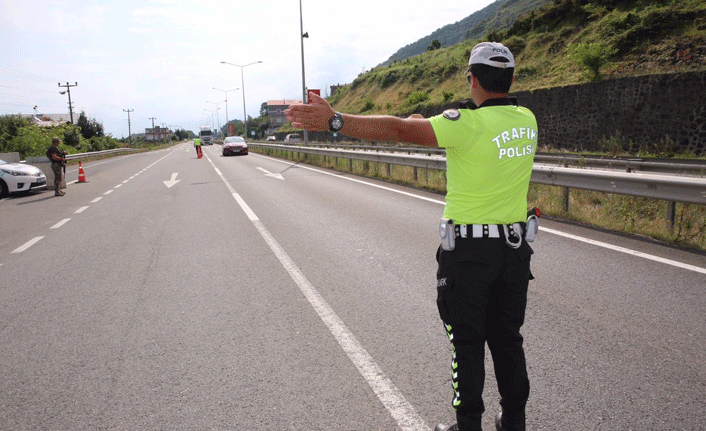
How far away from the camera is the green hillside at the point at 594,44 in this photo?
27.3 m

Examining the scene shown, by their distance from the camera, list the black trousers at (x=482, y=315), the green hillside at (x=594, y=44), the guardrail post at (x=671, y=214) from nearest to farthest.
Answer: the black trousers at (x=482, y=315), the guardrail post at (x=671, y=214), the green hillside at (x=594, y=44)

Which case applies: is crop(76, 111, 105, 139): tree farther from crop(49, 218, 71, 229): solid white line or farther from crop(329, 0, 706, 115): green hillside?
crop(49, 218, 71, 229): solid white line

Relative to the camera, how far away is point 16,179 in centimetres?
1667

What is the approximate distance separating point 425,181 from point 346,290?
10.1m

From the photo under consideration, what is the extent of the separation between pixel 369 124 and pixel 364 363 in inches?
74.3

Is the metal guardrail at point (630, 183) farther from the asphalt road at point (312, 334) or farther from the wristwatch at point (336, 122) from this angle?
the wristwatch at point (336, 122)

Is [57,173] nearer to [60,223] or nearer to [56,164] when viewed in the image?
[56,164]

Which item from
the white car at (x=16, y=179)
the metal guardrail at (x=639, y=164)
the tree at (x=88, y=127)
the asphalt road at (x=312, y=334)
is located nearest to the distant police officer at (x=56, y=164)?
the white car at (x=16, y=179)

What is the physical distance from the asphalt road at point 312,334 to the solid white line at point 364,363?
0.05 ft

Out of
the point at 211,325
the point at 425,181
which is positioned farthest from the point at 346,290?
the point at 425,181

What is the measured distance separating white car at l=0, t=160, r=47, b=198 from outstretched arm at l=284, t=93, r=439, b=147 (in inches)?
674

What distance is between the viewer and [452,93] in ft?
160

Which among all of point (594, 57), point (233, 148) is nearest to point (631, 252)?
point (594, 57)

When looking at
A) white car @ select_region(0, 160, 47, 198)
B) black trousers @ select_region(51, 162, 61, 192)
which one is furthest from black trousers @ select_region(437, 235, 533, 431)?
white car @ select_region(0, 160, 47, 198)
